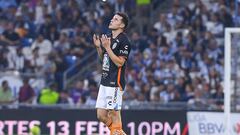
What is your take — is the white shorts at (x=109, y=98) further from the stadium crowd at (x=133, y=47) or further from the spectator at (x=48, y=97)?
the spectator at (x=48, y=97)

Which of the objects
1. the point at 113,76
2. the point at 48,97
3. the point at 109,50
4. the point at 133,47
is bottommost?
the point at 48,97

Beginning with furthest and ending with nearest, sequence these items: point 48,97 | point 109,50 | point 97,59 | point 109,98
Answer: point 97,59, point 48,97, point 109,98, point 109,50

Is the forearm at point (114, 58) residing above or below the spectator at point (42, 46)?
below

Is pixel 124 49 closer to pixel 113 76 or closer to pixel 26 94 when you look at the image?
pixel 113 76

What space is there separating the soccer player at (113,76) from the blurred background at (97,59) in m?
6.63

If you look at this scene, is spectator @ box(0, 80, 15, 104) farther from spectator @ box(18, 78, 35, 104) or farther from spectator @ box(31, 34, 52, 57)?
spectator @ box(31, 34, 52, 57)

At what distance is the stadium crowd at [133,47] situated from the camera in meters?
23.1

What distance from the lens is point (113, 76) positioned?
1369cm

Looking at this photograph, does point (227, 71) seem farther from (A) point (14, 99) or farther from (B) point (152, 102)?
(A) point (14, 99)

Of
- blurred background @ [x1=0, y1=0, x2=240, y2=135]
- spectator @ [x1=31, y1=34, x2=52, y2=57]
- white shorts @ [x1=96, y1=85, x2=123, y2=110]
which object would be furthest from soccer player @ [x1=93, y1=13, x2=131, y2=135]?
spectator @ [x1=31, y1=34, x2=52, y2=57]

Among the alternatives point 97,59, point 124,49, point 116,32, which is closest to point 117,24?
point 116,32

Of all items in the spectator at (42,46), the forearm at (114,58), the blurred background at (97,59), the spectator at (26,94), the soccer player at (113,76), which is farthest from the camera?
the spectator at (42,46)

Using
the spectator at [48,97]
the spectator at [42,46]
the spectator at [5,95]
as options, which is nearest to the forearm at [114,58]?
the spectator at [48,97]

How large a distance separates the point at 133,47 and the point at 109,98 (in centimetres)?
1158
